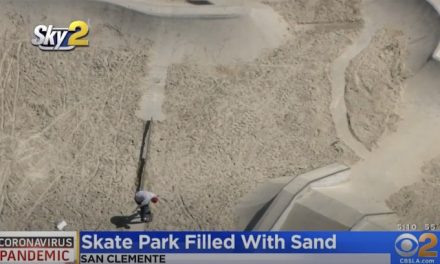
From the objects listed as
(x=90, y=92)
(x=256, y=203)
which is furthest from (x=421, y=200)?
(x=90, y=92)

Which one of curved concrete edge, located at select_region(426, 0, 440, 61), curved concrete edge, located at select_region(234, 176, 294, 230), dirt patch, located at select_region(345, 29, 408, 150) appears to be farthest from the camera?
curved concrete edge, located at select_region(426, 0, 440, 61)

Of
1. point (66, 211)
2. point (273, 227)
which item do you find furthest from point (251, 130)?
point (66, 211)

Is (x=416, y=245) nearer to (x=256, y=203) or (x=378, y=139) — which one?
(x=378, y=139)
